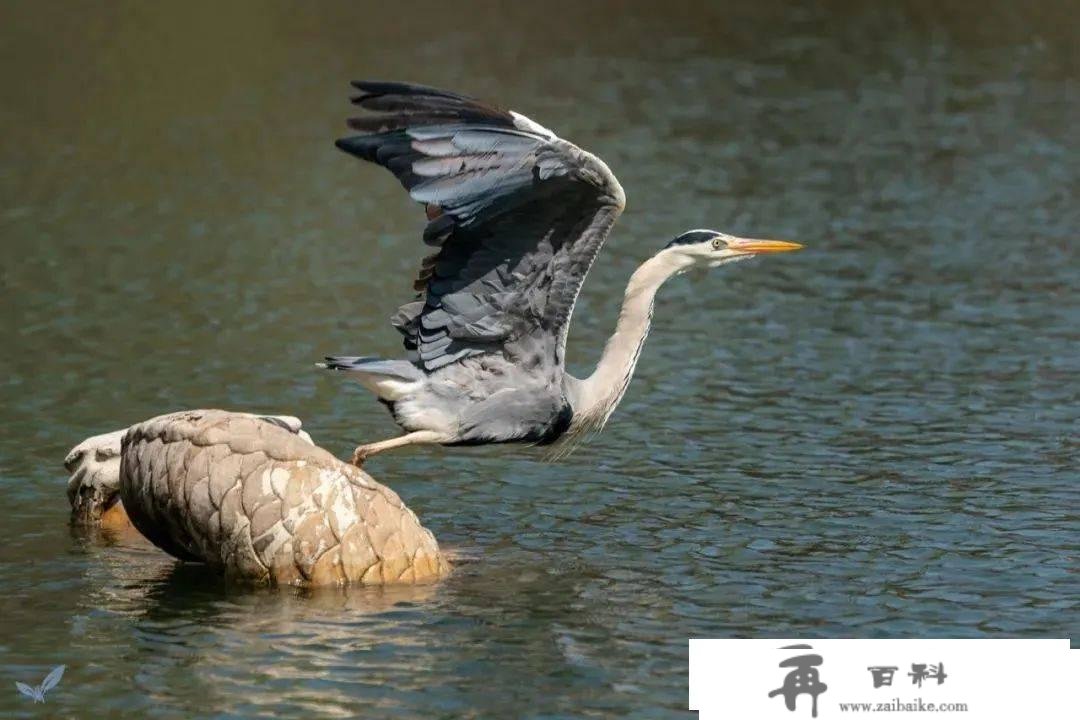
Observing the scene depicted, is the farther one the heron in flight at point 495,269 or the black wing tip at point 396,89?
the heron in flight at point 495,269

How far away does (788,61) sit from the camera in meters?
33.6

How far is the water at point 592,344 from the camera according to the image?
1053 cm

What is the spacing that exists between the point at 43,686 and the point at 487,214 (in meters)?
3.58

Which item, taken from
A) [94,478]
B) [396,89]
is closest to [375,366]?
[396,89]

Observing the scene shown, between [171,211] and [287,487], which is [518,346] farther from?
[171,211]

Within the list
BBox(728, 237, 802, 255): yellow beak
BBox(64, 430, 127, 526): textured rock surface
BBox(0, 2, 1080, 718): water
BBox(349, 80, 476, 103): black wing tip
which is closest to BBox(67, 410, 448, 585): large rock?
BBox(0, 2, 1080, 718): water

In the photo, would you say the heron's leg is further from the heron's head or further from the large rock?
the heron's head

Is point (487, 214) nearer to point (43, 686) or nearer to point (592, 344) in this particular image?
point (43, 686)

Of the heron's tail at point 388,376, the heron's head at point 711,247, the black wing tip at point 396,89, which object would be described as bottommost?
the heron's tail at point 388,376

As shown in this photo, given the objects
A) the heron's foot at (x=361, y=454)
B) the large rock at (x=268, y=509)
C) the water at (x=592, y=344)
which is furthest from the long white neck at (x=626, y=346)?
the large rock at (x=268, y=509)

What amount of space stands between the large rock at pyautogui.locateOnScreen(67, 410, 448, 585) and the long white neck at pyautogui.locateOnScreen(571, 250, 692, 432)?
146cm

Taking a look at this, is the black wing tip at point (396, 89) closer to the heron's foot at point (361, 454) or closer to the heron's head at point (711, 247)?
the heron's head at point (711, 247)

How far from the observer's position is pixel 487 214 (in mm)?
11367

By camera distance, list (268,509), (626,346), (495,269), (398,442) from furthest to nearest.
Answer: (626,346) < (398,442) < (495,269) < (268,509)
